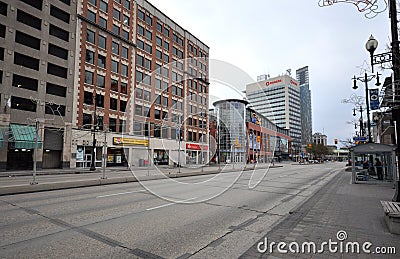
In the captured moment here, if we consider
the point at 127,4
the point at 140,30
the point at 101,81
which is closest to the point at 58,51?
the point at 101,81

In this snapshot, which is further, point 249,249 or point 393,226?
point 393,226

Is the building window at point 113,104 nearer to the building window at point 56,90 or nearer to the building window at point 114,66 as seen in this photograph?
the building window at point 114,66

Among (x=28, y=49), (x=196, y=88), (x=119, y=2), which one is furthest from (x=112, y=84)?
(x=196, y=88)

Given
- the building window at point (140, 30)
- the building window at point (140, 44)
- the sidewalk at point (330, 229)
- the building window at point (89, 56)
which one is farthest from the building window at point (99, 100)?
the sidewalk at point (330, 229)

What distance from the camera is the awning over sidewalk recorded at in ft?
85.8

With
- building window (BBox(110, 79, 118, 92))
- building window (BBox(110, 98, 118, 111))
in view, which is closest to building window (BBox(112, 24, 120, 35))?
building window (BBox(110, 79, 118, 92))

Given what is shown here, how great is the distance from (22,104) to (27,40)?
26.0 feet

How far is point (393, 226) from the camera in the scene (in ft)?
18.5

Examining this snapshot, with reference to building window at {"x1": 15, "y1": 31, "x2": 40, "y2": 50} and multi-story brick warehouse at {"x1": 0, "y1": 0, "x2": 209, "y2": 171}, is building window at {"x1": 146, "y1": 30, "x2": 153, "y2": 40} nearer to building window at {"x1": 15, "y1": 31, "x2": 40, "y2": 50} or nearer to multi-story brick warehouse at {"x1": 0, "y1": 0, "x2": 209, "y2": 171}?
multi-story brick warehouse at {"x1": 0, "y1": 0, "x2": 209, "y2": 171}

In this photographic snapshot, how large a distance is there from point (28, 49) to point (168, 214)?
31280mm

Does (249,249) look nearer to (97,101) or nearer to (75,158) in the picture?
(75,158)

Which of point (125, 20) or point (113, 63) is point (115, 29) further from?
point (113, 63)

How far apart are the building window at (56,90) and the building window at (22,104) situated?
2.59 meters

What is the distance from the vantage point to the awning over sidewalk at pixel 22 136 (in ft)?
85.8
